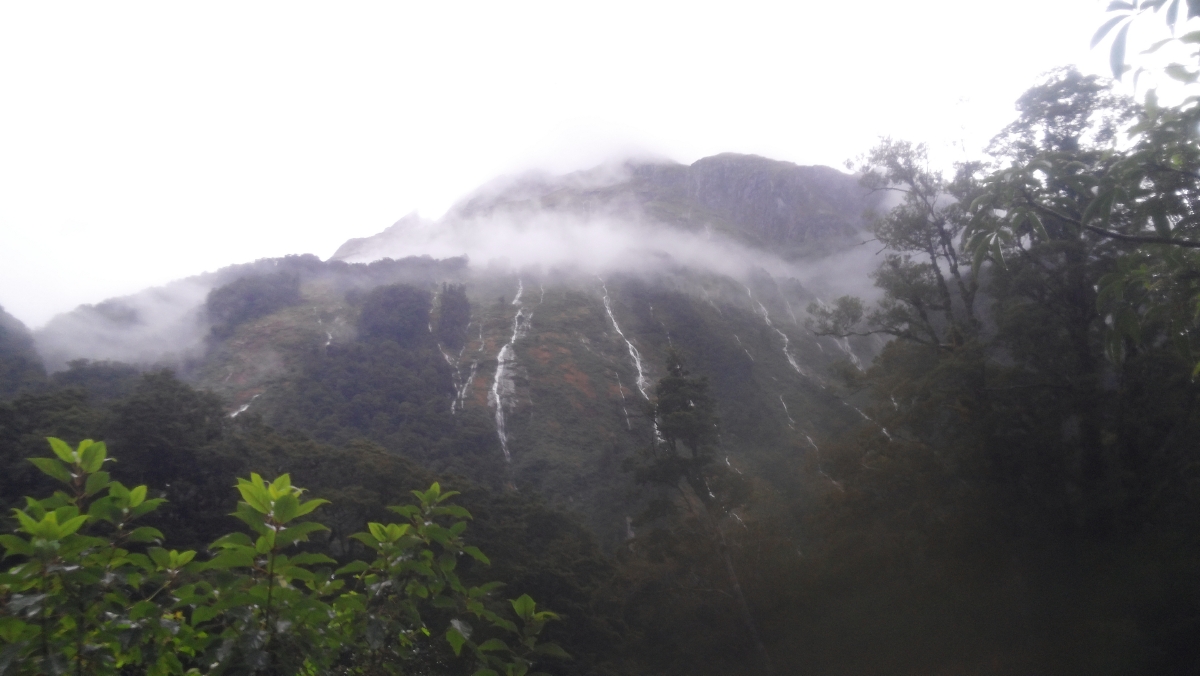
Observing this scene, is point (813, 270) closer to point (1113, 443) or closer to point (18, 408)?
point (1113, 443)

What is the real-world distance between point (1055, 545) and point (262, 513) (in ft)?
44.1

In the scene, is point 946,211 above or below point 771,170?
below

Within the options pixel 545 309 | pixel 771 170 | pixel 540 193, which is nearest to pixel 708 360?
pixel 545 309

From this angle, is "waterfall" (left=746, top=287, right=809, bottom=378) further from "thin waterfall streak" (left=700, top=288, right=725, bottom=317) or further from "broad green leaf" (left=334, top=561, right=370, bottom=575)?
"broad green leaf" (left=334, top=561, right=370, bottom=575)

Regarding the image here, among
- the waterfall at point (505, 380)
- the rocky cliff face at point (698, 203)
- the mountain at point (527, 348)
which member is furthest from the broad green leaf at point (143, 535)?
the rocky cliff face at point (698, 203)

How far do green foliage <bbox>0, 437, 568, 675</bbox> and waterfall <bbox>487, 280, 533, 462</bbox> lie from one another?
30.0 m

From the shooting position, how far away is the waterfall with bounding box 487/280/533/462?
34338 millimetres

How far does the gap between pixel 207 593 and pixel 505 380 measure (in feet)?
124

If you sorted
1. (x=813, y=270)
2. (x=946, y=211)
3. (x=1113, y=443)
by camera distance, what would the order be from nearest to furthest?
(x=1113, y=443), (x=946, y=211), (x=813, y=270)

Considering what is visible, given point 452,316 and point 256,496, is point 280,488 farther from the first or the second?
point 452,316

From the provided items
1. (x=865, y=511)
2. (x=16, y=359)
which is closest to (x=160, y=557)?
(x=865, y=511)

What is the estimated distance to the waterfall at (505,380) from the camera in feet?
113

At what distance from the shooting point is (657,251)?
69.0m

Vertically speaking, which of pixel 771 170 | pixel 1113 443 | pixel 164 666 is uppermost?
pixel 771 170
